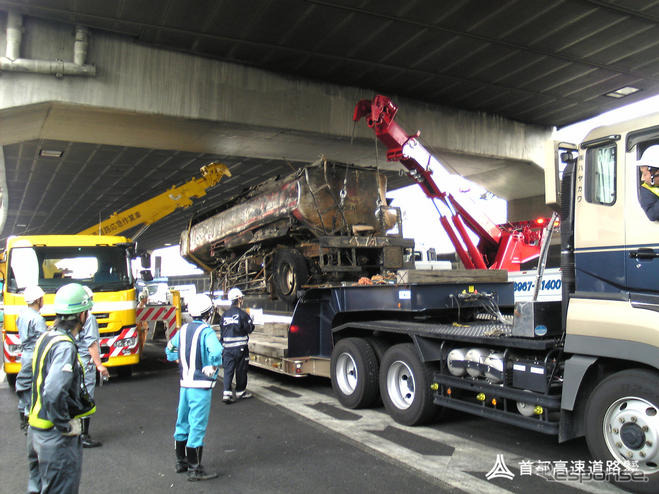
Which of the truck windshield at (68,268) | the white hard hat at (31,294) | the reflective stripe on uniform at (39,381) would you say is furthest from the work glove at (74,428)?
the truck windshield at (68,268)

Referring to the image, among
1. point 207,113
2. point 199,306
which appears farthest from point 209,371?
point 207,113

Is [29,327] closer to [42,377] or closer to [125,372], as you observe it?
[42,377]

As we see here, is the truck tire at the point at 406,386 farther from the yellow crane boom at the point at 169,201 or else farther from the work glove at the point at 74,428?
the yellow crane boom at the point at 169,201

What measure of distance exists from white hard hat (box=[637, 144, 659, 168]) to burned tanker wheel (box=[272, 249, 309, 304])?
6248 mm

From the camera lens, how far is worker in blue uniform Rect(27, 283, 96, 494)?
314 centimetres

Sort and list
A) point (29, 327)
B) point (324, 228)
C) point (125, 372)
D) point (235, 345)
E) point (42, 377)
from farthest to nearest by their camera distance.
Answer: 1. point (125, 372)
2. point (324, 228)
3. point (235, 345)
4. point (29, 327)
5. point (42, 377)

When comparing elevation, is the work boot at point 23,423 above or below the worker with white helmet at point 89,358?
below

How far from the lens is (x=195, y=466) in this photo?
488 cm

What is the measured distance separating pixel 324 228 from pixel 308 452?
489 centimetres

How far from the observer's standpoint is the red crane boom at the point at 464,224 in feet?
36.6

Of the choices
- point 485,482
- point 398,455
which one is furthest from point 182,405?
point 485,482

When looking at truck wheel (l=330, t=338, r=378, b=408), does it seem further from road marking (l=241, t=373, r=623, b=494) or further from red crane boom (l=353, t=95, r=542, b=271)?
red crane boom (l=353, t=95, r=542, b=271)

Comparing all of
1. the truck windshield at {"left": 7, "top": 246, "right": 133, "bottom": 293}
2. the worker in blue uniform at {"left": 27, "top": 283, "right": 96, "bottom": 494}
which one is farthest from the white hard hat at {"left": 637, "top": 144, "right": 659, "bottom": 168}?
the truck windshield at {"left": 7, "top": 246, "right": 133, "bottom": 293}

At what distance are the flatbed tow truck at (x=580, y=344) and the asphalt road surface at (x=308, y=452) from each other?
0.45 meters
